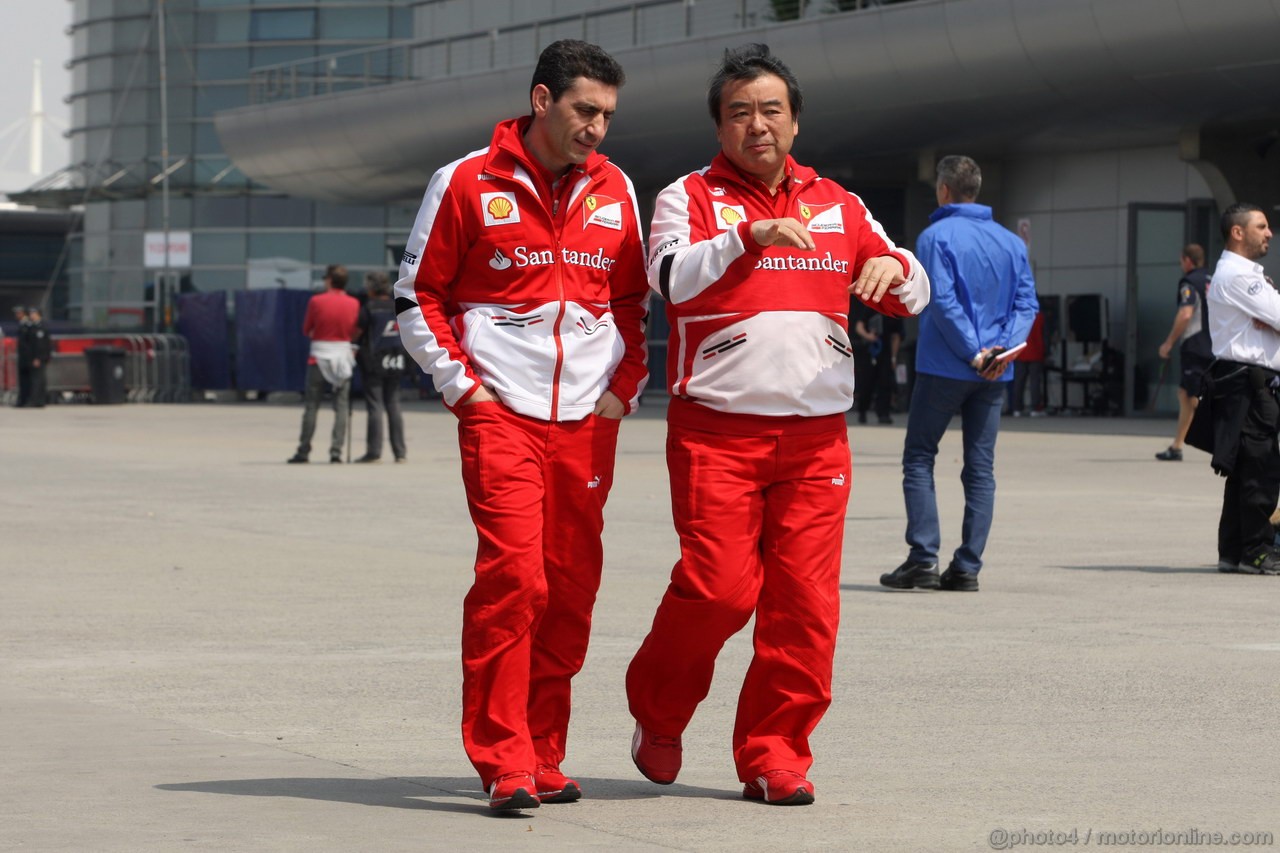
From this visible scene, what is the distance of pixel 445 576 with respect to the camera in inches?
420

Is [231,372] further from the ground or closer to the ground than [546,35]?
closer to the ground

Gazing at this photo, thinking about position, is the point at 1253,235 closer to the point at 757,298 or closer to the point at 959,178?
the point at 959,178

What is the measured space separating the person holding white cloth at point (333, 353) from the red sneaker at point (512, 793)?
15277 mm

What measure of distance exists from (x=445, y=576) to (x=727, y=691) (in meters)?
3.64

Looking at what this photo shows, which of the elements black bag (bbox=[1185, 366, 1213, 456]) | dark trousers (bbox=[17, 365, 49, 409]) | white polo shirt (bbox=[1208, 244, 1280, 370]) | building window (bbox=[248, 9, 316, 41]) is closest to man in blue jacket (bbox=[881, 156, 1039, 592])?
white polo shirt (bbox=[1208, 244, 1280, 370])

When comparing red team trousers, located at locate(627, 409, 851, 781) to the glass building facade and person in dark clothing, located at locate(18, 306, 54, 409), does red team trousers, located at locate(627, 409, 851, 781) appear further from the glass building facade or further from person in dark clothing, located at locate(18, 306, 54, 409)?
the glass building facade

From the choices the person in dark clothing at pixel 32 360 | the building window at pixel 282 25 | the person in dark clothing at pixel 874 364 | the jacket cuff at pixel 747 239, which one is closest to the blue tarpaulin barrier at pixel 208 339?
the person in dark clothing at pixel 32 360

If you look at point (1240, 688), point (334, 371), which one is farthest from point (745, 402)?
point (334, 371)

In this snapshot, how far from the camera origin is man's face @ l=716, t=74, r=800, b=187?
546 centimetres

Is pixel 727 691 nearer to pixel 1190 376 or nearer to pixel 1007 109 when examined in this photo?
pixel 1190 376

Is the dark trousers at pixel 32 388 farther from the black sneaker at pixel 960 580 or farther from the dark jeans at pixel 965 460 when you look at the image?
the black sneaker at pixel 960 580

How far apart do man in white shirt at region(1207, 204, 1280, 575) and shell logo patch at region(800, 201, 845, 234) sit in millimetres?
5624

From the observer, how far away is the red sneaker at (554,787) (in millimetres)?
5277

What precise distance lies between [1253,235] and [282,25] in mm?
53872
